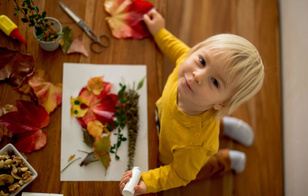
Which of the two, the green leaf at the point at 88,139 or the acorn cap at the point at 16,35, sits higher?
the acorn cap at the point at 16,35

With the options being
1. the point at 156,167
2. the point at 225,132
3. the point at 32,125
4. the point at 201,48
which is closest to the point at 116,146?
the point at 156,167

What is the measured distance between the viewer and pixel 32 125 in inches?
28.9

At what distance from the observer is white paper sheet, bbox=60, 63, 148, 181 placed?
29.5 inches

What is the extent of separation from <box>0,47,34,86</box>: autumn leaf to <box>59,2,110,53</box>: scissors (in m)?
0.17

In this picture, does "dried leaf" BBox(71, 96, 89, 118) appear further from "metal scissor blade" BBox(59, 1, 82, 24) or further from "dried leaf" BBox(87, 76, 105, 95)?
"metal scissor blade" BBox(59, 1, 82, 24)

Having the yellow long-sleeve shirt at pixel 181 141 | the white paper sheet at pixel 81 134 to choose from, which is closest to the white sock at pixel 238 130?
the yellow long-sleeve shirt at pixel 181 141

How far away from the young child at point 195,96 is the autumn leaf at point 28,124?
10.5 inches

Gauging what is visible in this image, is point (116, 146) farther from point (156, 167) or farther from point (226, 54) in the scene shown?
point (226, 54)

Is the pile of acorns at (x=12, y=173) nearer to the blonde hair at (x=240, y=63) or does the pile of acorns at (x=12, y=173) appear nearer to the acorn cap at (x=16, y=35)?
the acorn cap at (x=16, y=35)

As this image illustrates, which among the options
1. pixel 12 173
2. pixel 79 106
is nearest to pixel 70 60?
pixel 79 106

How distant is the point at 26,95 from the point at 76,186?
30 centimetres

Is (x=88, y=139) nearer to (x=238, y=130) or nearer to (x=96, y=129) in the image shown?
(x=96, y=129)

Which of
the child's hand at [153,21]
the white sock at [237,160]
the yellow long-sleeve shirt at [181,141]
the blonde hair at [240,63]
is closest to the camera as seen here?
the blonde hair at [240,63]

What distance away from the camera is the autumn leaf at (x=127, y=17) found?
834 millimetres
